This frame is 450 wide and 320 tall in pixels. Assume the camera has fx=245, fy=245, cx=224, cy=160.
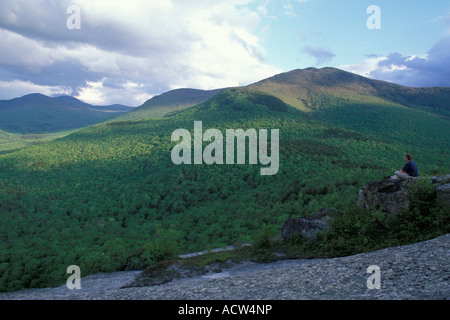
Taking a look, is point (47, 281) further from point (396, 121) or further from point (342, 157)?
point (396, 121)

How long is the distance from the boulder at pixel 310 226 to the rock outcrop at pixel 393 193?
227 centimetres

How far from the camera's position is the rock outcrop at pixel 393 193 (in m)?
12.4

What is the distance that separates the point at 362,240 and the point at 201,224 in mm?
27608

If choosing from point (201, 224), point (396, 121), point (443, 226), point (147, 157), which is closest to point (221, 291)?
point (443, 226)

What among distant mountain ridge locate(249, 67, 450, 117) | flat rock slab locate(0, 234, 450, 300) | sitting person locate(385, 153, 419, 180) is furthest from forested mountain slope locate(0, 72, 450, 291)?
distant mountain ridge locate(249, 67, 450, 117)

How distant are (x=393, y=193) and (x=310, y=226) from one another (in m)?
5.09

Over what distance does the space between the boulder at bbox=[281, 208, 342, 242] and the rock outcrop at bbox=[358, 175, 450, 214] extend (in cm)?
227

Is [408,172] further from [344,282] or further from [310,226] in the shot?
[344,282]

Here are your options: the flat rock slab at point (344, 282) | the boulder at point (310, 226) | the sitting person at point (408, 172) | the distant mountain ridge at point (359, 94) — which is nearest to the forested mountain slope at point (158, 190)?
the boulder at point (310, 226)

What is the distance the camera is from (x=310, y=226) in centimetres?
1570

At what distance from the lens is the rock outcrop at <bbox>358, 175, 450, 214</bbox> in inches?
488

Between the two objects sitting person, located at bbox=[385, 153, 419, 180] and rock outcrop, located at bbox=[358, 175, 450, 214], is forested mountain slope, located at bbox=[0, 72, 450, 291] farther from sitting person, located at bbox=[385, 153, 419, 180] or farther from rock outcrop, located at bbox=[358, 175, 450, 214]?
sitting person, located at bbox=[385, 153, 419, 180]

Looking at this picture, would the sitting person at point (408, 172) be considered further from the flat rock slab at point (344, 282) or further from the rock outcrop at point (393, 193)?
the flat rock slab at point (344, 282)

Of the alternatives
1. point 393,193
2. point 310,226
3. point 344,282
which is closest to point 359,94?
point 393,193
